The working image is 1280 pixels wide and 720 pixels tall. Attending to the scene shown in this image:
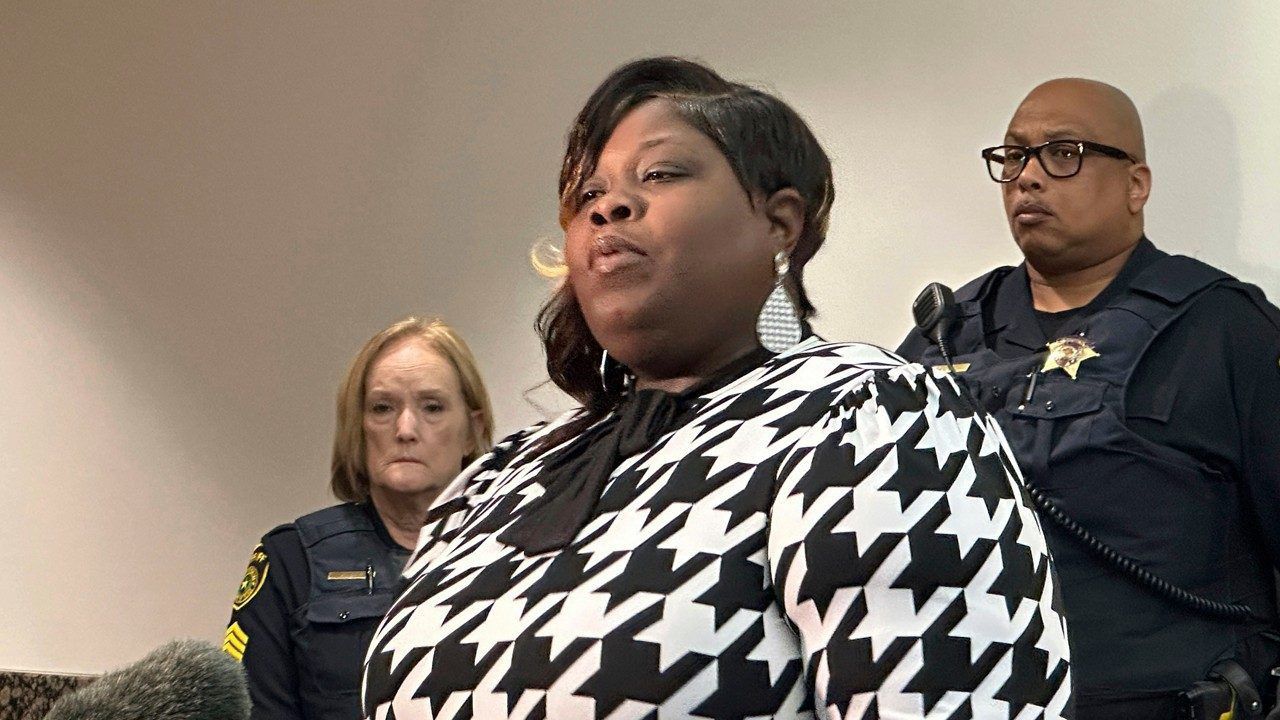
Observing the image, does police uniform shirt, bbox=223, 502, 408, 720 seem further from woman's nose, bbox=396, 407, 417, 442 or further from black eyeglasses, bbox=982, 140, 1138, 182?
black eyeglasses, bbox=982, 140, 1138, 182

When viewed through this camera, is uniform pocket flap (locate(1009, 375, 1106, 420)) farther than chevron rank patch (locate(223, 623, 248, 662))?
No

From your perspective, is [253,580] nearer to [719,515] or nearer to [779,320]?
[779,320]

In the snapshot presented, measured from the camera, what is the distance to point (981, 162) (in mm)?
2596

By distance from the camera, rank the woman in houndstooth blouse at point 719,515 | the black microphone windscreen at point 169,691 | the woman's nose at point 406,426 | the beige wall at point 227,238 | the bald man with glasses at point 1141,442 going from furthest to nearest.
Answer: the beige wall at point 227,238 < the woman's nose at point 406,426 < the bald man with glasses at point 1141,442 < the woman in houndstooth blouse at point 719,515 < the black microphone windscreen at point 169,691

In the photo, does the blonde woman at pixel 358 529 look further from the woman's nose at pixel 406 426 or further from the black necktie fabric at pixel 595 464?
the black necktie fabric at pixel 595 464

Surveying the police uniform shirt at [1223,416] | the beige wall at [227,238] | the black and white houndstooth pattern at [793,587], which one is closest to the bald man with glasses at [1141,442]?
the police uniform shirt at [1223,416]

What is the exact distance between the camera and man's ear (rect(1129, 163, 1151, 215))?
2207 mm

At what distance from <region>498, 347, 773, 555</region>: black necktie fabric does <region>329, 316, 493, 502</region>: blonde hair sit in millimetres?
1527

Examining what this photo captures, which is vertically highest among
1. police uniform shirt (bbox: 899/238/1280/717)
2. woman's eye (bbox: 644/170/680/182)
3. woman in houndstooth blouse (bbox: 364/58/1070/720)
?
woman's eye (bbox: 644/170/680/182)

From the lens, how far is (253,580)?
2633 millimetres

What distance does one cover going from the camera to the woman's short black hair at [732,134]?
1.27 m

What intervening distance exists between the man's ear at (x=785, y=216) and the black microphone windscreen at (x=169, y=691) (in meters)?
0.60

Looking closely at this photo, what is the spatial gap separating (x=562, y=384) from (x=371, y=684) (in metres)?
0.38

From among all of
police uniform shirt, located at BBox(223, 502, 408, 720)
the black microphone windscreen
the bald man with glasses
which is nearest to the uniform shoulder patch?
police uniform shirt, located at BBox(223, 502, 408, 720)
